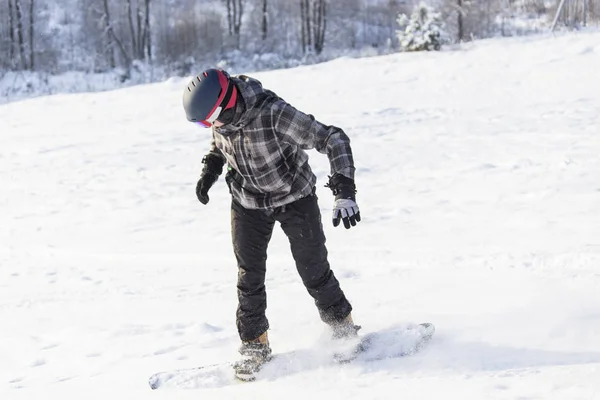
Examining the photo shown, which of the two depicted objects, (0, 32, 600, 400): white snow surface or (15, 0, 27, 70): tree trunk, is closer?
(0, 32, 600, 400): white snow surface

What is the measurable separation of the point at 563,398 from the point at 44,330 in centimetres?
322

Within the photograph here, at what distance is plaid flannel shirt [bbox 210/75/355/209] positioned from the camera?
2980 mm

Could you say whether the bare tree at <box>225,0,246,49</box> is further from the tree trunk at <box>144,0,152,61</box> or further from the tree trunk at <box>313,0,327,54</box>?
the tree trunk at <box>144,0,152,61</box>

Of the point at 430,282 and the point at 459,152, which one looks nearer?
the point at 430,282

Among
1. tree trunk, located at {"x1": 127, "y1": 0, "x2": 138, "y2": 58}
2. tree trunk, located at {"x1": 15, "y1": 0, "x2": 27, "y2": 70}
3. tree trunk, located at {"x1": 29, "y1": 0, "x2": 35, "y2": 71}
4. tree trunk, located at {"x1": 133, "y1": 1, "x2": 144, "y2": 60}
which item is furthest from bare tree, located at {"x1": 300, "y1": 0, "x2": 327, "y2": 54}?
tree trunk, located at {"x1": 15, "y1": 0, "x2": 27, "y2": 70}

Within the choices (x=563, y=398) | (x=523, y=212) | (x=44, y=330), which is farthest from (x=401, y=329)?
(x=523, y=212)

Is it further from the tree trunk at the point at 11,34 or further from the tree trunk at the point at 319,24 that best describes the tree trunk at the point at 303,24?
the tree trunk at the point at 11,34

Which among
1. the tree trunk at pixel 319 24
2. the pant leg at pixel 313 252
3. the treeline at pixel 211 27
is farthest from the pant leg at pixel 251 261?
the tree trunk at pixel 319 24

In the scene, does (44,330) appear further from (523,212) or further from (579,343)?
(523,212)

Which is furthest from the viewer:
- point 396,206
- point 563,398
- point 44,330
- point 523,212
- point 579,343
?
point 396,206

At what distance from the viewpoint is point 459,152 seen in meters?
8.77

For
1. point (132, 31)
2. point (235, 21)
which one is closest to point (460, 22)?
point (235, 21)

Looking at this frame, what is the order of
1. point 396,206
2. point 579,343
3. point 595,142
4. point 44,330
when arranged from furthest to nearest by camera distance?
point 595,142 → point 396,206 → point 44,330 → point 579,343

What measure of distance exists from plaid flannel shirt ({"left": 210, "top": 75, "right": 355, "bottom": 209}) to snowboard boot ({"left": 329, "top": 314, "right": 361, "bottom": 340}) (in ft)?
2.35
